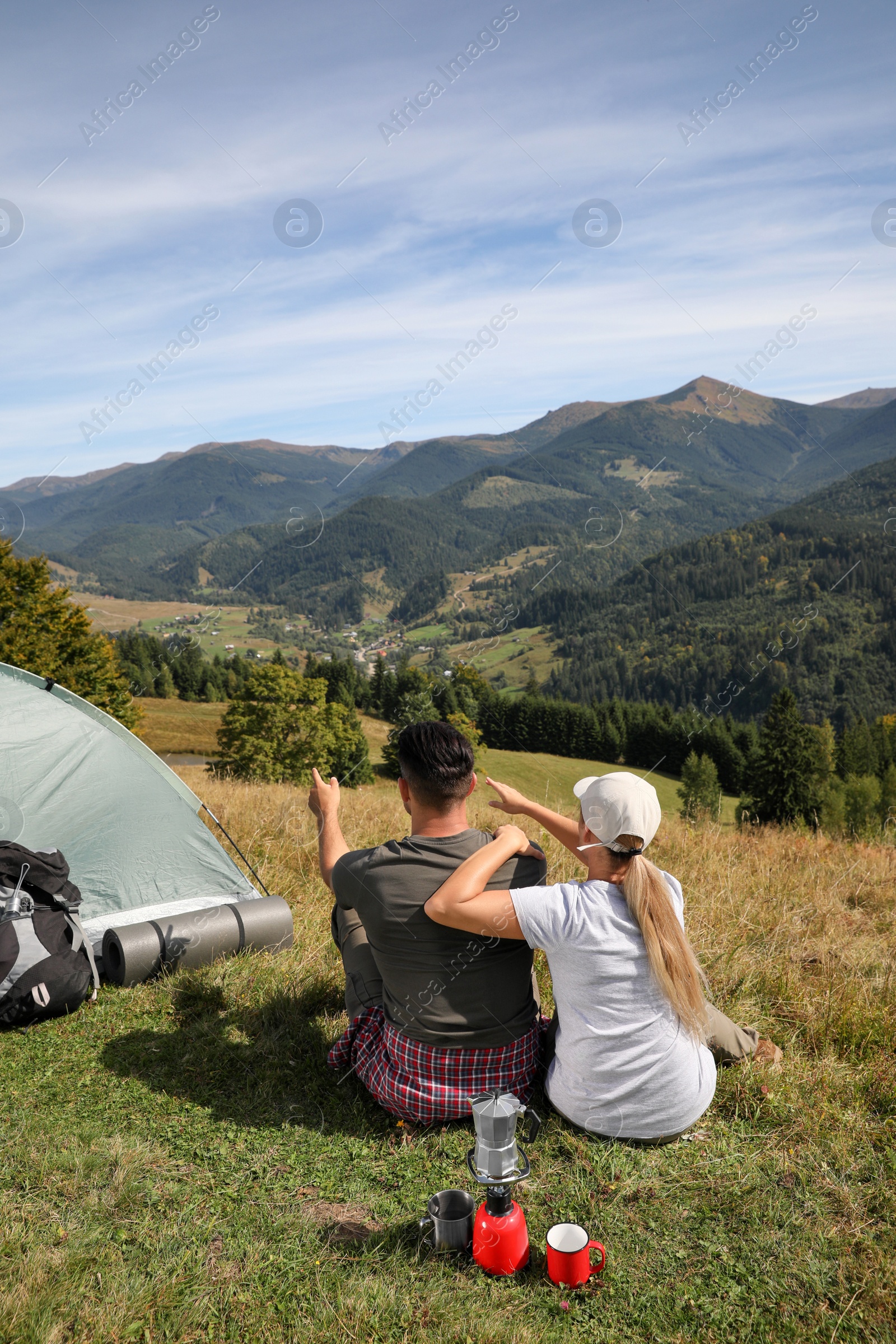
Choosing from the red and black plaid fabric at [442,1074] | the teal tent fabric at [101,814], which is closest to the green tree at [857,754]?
the teal tent fabric at [101,814]

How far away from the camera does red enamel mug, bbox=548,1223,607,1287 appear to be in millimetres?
2518

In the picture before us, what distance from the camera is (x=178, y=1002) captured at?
→ 475cm

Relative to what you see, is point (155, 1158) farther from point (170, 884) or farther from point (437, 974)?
point (170, 884)

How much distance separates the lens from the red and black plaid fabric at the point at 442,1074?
3326mm

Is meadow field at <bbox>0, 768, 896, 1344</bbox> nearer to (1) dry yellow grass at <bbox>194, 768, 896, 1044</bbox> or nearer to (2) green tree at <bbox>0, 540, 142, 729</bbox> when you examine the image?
(1) dry yellow grass at <bbox>194, 768, 896, 1044</bbox>

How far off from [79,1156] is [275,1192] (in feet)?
2.94

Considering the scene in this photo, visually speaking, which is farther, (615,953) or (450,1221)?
(615,953)

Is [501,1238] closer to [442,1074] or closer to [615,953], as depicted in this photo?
[442,1074]

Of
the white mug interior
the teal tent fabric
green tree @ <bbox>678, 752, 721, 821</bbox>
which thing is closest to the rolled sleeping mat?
the teal tent fabric

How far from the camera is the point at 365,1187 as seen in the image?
3.10m

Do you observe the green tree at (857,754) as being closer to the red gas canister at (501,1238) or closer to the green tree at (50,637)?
the green tree at (50,637)

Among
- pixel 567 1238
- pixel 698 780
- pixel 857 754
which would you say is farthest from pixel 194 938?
pixel 857 754

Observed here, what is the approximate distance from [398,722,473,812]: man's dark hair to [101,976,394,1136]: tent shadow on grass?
1.63 m

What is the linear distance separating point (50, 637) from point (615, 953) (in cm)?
2985
